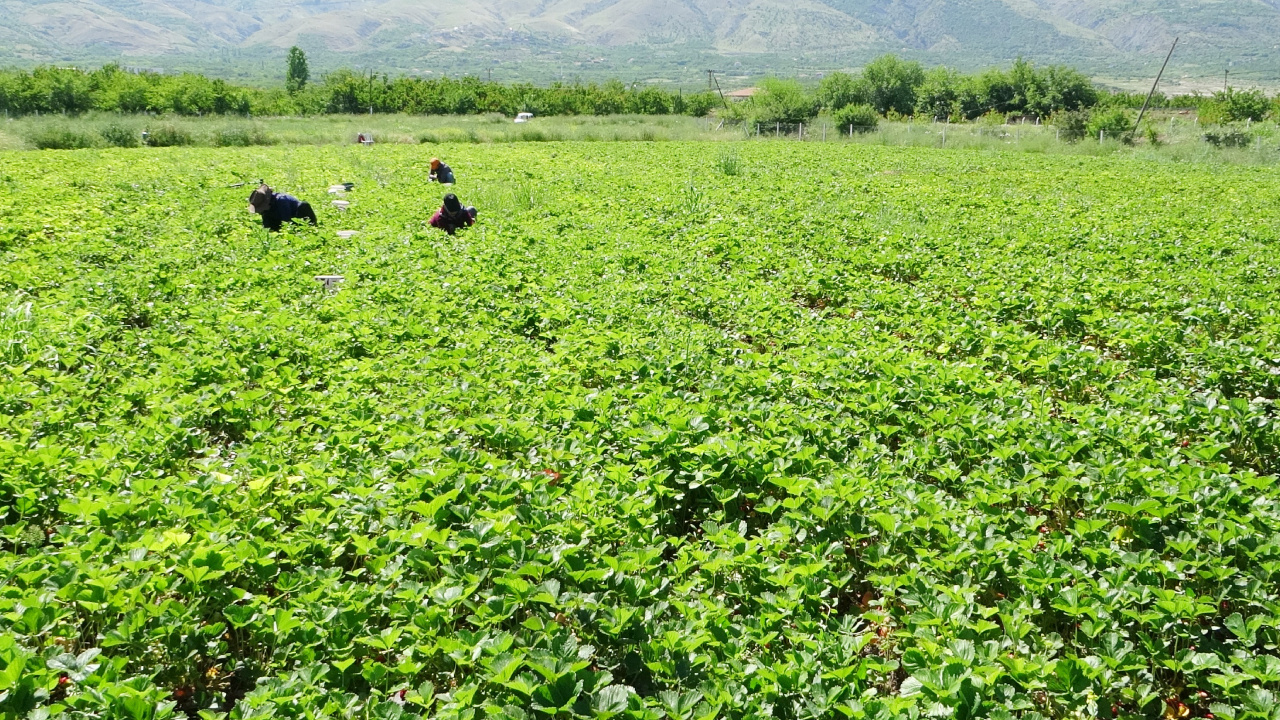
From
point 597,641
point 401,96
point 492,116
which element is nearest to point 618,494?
point 597,641

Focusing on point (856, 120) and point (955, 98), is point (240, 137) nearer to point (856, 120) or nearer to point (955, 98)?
point (856, 120)

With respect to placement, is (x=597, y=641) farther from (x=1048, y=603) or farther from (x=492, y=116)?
(x=492, y=116)

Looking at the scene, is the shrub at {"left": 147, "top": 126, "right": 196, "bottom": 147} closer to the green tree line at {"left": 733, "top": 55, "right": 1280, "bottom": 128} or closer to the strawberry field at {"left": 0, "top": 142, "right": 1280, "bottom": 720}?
the strawberry field at {"left": 0, "top": 142, "right": 1280, "bottom": 720}

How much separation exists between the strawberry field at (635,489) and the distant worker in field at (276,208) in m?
2.11

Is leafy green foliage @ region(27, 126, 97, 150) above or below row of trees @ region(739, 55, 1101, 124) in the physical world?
below

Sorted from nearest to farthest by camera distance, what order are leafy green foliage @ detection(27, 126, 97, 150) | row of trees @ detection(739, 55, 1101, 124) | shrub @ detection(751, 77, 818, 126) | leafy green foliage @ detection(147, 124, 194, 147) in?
leafy green foliage @ detection(27, 126, 97, 150)
leafy green foliage @ detection(147, 124, 194, 147)
shrub @ detection(751, 77, 818, 126)
row of trees @ detection(739, 55, 1101, 124)

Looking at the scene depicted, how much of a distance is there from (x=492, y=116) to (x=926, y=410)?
50401 millimetres

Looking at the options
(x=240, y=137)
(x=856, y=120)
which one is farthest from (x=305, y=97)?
(x=856, y=120)

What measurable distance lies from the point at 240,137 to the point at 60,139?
20.6 ft

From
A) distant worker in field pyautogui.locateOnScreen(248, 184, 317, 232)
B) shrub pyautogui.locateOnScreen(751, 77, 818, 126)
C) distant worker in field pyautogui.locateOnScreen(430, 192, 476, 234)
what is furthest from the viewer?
shrub pyautogui.locateOnScreen(751, 77, 818, 126)

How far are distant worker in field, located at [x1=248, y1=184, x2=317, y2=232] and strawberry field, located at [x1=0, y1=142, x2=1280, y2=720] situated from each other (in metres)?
2.11

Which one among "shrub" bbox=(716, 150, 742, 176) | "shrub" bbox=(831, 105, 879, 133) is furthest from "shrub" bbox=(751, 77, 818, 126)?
"shrub" bbox=(716, 150, 742, 176)

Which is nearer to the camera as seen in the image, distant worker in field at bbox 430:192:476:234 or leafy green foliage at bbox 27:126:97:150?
distant worker in field at bbox 430:192:476:234

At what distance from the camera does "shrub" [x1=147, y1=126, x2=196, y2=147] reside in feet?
106
